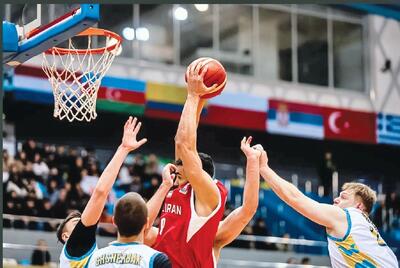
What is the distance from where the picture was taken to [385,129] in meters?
21.7

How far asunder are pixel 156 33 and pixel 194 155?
1485 centimetres

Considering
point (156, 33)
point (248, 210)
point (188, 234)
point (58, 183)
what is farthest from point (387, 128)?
point (188, 234)

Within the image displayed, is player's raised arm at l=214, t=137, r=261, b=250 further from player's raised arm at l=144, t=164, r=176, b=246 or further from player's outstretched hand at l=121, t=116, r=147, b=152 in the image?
player's outstretched hand at l=121, t=116, r=147, b=152

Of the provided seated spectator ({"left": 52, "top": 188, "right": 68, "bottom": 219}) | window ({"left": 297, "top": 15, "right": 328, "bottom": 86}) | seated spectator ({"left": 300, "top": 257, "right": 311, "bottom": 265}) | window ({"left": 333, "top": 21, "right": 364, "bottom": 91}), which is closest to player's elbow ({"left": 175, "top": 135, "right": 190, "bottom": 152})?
seated spectator ({"left": 52, "top": 188, "right": 68, "bottom": 219})

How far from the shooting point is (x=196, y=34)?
804 inches

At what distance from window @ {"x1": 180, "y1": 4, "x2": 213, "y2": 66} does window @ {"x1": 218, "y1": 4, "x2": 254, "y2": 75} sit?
35cm

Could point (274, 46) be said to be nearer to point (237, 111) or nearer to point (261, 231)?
point (237, 111)

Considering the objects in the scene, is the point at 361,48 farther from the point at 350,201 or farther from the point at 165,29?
the point at 350,201

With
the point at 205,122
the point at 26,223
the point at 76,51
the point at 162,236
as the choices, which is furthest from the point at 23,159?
the point at 162,236

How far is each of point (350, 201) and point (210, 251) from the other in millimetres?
1087

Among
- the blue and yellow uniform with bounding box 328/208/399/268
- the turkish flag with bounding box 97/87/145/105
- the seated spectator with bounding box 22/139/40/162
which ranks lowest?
the blue and yellow uniform with bounding box 328/208/399/268

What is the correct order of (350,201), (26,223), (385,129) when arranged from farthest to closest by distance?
(385,129)
(26,223)
(350,201)

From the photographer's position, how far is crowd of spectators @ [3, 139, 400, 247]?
14234mm

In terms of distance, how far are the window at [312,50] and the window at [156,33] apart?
3716 mm
